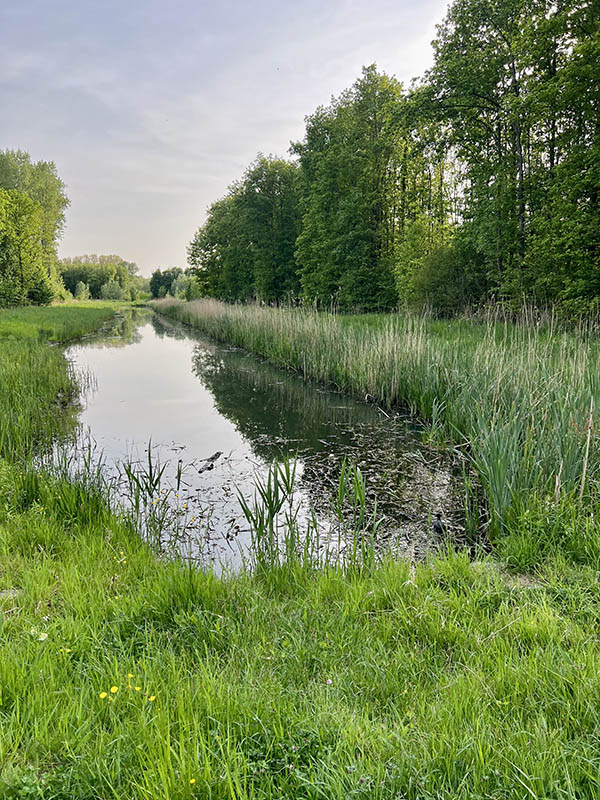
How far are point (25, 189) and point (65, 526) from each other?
159 feet

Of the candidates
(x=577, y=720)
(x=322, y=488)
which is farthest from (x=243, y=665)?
(x=322, y=488)

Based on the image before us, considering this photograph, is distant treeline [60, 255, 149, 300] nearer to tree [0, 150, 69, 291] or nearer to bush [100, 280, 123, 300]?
bush [100, 280, 123, 300]

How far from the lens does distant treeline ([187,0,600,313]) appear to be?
10.1 m

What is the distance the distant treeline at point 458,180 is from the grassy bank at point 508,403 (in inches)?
128

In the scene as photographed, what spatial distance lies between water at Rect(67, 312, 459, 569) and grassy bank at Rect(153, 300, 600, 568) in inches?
19.1

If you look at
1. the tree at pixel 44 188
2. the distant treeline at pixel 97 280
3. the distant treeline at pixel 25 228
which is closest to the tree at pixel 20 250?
the distant treeline at pixel 25 228

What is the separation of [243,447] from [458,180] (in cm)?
1795

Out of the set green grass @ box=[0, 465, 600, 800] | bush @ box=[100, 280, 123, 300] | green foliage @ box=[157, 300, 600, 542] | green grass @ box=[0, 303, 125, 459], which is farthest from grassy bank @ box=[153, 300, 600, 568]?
bush @ box=[100, 280, 123, 300]

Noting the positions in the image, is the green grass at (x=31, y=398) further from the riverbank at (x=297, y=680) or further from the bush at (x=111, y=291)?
the bush at (x=111, y=291)

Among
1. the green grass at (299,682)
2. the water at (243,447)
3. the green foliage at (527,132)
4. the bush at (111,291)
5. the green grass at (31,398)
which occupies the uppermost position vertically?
the bush at (111,291)

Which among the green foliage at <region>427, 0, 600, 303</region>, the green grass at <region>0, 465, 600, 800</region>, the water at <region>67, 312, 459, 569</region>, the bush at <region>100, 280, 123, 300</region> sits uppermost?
the bush at <region>100, 280, 123, 300</region>

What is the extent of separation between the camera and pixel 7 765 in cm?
129

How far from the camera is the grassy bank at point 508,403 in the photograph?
9.61ft

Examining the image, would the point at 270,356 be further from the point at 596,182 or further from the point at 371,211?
the point at 371,211
